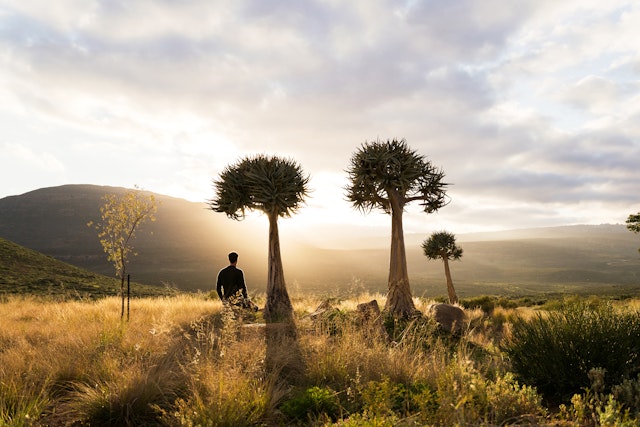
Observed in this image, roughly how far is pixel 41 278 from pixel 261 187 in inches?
1386

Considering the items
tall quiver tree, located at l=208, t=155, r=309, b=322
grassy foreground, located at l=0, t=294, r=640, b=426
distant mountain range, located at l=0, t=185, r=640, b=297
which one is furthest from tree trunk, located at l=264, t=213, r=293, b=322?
distant mountain range, located at l=0, t=185, r=640, b=297

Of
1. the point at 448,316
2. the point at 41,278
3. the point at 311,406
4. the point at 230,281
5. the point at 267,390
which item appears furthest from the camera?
the point at 41,278

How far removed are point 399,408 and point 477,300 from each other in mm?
23970

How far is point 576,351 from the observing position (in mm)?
5234

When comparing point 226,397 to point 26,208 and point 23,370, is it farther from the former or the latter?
point 26,208

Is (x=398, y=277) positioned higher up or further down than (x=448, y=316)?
higher up

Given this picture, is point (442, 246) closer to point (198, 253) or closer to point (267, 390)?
point (267, 390)

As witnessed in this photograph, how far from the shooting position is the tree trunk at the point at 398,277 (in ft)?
49.2

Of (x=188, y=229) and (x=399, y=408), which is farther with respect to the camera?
(x=188, y=229)

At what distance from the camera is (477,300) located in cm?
2628

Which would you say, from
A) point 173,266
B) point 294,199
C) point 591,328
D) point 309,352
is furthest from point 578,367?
point 173,266

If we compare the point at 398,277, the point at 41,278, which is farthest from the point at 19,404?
the point at 41,278

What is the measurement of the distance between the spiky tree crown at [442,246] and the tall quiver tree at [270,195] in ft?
53.0

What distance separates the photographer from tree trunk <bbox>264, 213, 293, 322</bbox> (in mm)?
14776
